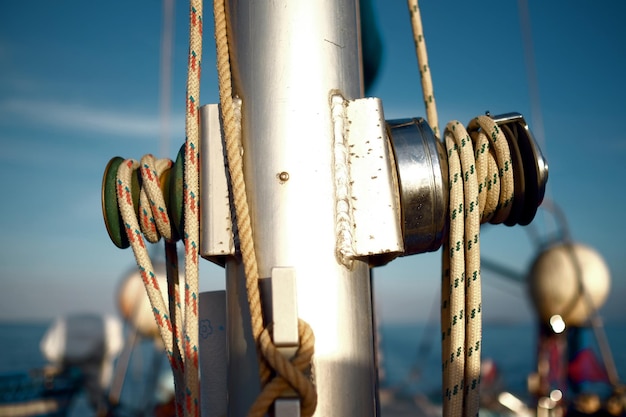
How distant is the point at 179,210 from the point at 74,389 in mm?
5589

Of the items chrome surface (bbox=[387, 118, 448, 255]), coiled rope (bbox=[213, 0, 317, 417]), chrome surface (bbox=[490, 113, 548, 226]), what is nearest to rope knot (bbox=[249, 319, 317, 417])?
coiled rope (bbox=[213, 0, 317, 417])

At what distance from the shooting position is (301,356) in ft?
2.51

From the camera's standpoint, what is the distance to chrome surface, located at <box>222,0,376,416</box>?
845 millimetres

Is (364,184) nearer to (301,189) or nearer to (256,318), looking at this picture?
(301,189)

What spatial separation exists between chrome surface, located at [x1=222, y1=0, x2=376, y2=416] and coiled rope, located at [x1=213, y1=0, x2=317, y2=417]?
3 cm

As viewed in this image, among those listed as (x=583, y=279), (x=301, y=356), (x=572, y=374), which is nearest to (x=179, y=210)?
(x=301, y=356)

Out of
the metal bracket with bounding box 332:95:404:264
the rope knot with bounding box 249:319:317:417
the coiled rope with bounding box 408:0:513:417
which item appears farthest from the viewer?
the coiled rope with bounding box 408:0:513:417

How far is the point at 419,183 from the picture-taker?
94 centimetres

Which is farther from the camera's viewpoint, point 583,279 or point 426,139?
point 583,279

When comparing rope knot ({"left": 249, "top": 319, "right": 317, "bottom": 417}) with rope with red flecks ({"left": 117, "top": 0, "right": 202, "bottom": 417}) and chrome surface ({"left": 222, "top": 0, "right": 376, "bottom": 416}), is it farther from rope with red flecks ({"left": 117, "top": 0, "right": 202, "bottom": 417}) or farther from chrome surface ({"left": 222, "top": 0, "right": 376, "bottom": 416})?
rope with red flecks ({"left": 117, "top": 0, "right": 202, "bottom": 417})

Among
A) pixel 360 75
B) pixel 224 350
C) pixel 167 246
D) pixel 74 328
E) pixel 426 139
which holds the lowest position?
pixel 74 328

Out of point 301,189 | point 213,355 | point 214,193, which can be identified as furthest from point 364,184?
point 213,355

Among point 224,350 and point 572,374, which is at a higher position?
point 224,350

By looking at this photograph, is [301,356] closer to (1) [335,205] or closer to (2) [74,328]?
(1) [335,205]
